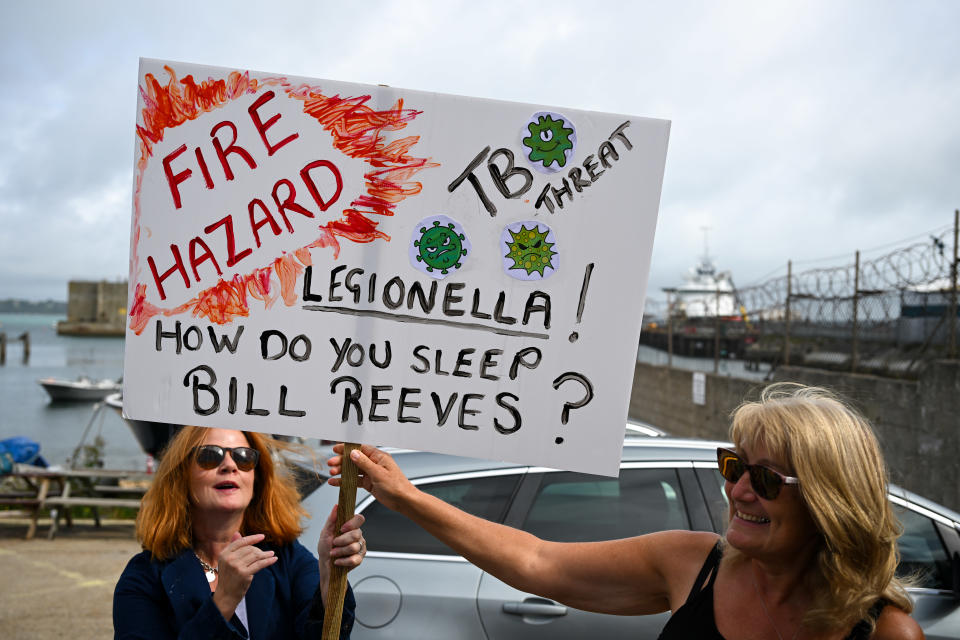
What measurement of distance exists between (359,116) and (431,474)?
2121mm

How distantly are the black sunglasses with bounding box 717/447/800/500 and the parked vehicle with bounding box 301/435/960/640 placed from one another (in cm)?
186

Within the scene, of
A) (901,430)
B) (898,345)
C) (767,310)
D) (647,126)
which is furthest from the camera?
(767,310)

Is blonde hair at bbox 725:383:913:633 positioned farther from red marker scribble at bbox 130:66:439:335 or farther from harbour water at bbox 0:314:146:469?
harbour water at bbox 0:314:146:469

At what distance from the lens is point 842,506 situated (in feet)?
5.77

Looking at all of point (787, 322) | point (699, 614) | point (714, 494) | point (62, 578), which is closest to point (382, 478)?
point (699, 614)

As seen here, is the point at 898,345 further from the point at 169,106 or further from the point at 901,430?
the point at 169,106

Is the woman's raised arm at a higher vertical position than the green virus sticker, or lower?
lower

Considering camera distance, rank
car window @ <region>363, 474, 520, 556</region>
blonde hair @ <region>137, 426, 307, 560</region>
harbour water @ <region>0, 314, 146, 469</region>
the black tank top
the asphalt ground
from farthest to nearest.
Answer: harbour water @ <region>0, 314, 146, 469</region>, the asphalt ground, car window @ <region>363, 474, 520, 556</region>, blonde hair @ <region>137, 426, 307, 560</region>, the black tank top

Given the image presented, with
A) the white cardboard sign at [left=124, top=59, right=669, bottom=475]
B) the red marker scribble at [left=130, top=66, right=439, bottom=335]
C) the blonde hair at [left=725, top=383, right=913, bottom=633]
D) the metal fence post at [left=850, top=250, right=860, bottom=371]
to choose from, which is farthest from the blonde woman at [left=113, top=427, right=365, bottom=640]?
the metal fence post at [left=850, top=250, right=860, bottom=371]

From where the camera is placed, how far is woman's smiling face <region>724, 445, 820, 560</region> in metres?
1.83

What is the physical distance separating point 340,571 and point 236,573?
263 mm

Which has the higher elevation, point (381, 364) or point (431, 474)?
point (381, 364)

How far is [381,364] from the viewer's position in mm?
2115

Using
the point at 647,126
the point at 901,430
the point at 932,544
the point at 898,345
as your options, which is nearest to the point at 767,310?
the point at 898,345
